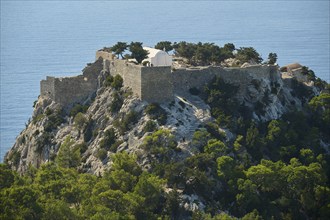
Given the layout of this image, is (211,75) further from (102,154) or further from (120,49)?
(102,154)

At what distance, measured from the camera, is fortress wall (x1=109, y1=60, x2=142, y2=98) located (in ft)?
252

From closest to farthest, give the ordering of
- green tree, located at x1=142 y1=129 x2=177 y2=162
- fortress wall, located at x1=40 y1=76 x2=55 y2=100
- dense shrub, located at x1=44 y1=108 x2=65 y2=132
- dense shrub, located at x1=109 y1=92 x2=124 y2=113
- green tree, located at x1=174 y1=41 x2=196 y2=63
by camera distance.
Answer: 1. green tree, located at x1=142 y1=129 x2=177 y2=162
2. dense shrub, located at x1=109 y1=92 x2=124 y2=113
3. dense shrub, located at x1=44 y1=108 x2=65 y2=132
4. fortress wall, located at x1=40 y1=76 x2=55 y2=100
5. green tree, located at x1=174 y1=41 x2=196 y2=63

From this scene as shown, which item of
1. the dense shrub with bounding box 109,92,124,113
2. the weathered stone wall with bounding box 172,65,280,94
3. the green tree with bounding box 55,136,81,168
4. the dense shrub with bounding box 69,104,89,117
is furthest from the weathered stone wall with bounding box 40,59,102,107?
the weathered stone wall with bounding box 172,65,280,94

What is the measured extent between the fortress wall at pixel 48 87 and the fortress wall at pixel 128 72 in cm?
→ 526

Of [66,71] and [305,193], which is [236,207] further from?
[66,71]

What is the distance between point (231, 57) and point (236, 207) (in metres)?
19.6

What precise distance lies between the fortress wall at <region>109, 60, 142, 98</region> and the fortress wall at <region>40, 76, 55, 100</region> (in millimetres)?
5258

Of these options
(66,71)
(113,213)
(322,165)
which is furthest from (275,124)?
(66,71)

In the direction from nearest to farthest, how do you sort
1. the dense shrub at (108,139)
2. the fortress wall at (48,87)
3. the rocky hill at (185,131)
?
the rocky hill at (185,131) < the dense shrub at (108,139) < the fortress wall at (48,87)

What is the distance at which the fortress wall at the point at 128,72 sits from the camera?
252 feet

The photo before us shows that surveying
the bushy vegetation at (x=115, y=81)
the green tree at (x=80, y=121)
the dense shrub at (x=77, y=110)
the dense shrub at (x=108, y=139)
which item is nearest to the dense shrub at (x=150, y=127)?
the dense shrub at (x=108, y=139)

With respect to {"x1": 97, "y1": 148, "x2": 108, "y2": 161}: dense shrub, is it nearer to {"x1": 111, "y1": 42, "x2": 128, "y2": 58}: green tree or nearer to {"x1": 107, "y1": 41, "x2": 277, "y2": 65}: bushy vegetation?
{"x1": 107, "y1": 41, "x2": 277, "y2": 65}: bushy vegetation

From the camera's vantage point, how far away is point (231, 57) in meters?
86.1

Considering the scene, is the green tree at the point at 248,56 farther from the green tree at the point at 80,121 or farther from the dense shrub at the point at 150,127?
the green tree at the point at 80,121
